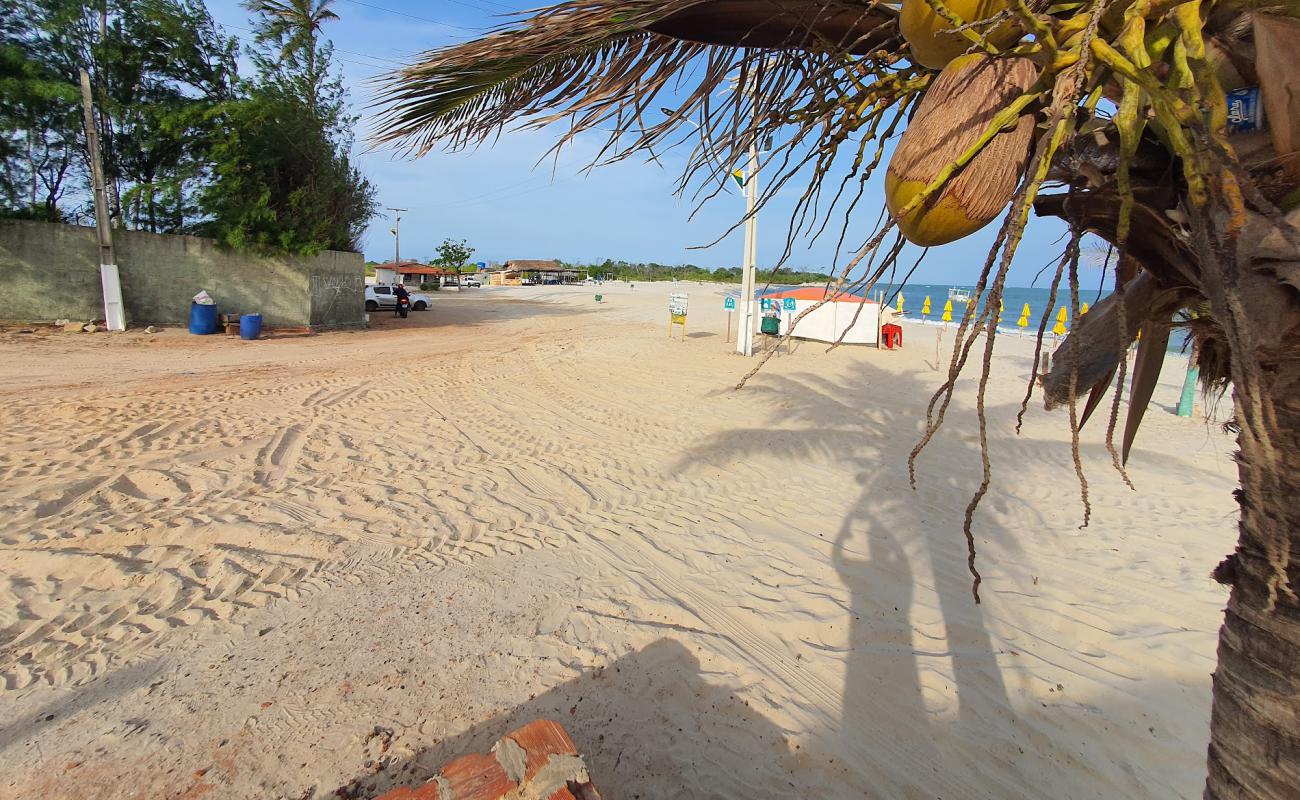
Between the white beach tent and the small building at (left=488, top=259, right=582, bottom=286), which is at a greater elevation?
the small building at (left=488, top=259, right=582, bottom=286)

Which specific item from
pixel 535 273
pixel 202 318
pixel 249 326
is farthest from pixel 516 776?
pixel 535 273

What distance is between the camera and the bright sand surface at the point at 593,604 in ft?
8.49

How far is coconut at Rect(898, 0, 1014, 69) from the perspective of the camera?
105cm

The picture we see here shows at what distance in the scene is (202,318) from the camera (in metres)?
14.4

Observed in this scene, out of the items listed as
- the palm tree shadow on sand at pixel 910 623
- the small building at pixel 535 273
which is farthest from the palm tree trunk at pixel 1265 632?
the small building at pixel 535 273

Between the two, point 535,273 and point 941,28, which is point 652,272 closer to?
point 535,273

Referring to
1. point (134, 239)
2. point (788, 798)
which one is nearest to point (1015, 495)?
point (788, 798)

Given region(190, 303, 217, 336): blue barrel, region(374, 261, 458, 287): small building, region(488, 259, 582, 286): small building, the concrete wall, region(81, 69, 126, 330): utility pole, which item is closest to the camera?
region(81, 69, 126, 330): utility pole

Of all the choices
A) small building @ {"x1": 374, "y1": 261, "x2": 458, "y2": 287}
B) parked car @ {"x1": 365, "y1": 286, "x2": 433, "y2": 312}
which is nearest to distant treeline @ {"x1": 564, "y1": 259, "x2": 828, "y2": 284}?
small building @ {"x1": 374, "y1": 261, "x2": 458, "y2": 287}

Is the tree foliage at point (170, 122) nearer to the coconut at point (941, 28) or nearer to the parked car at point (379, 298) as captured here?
the parked car at point (379, 298)

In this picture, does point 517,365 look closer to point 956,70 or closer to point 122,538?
point 122,538

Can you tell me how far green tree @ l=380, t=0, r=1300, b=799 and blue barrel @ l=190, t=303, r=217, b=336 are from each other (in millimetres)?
16213

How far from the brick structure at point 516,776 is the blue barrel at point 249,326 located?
1604 cm

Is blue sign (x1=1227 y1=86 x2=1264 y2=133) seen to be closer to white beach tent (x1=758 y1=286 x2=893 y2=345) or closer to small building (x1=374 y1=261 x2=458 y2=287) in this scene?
white beach tent (x1=758 y1=286 x2=893 y2=345)
